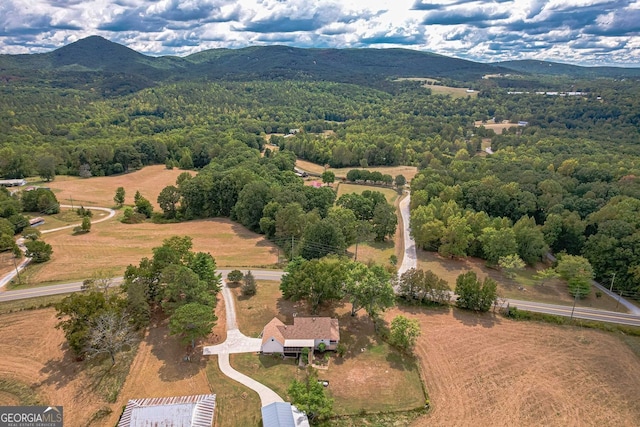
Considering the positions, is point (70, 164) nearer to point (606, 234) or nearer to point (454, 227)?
point (454, 227)

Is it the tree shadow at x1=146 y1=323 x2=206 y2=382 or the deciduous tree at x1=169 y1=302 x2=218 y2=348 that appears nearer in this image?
the tree shadow at x1=146 y1=323 x2=206 y2=382

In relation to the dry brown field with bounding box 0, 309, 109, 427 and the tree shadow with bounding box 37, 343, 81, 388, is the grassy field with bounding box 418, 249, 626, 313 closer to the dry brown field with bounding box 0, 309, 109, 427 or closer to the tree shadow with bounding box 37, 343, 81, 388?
the dry brown field with bounding box 0, 309, 109, 427

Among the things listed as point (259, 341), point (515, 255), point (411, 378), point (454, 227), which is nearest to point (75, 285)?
point (259, 341)

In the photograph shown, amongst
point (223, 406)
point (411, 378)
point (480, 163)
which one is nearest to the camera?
point (223, 406)

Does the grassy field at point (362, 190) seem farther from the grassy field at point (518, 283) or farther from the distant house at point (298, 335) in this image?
the distant house at point (298, 335)

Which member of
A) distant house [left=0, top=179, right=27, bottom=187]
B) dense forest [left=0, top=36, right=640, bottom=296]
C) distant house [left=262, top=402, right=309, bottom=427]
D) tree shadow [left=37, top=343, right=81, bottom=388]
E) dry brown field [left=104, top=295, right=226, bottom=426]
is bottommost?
dry brown field [left=104, top=295, right=226, bottom=426]

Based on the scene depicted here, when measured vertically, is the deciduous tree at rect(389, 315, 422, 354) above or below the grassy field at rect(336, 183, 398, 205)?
above

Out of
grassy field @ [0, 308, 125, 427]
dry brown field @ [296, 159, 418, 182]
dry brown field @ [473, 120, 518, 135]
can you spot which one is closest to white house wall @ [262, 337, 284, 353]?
grassy field @ [0, 308, 125, 427]
